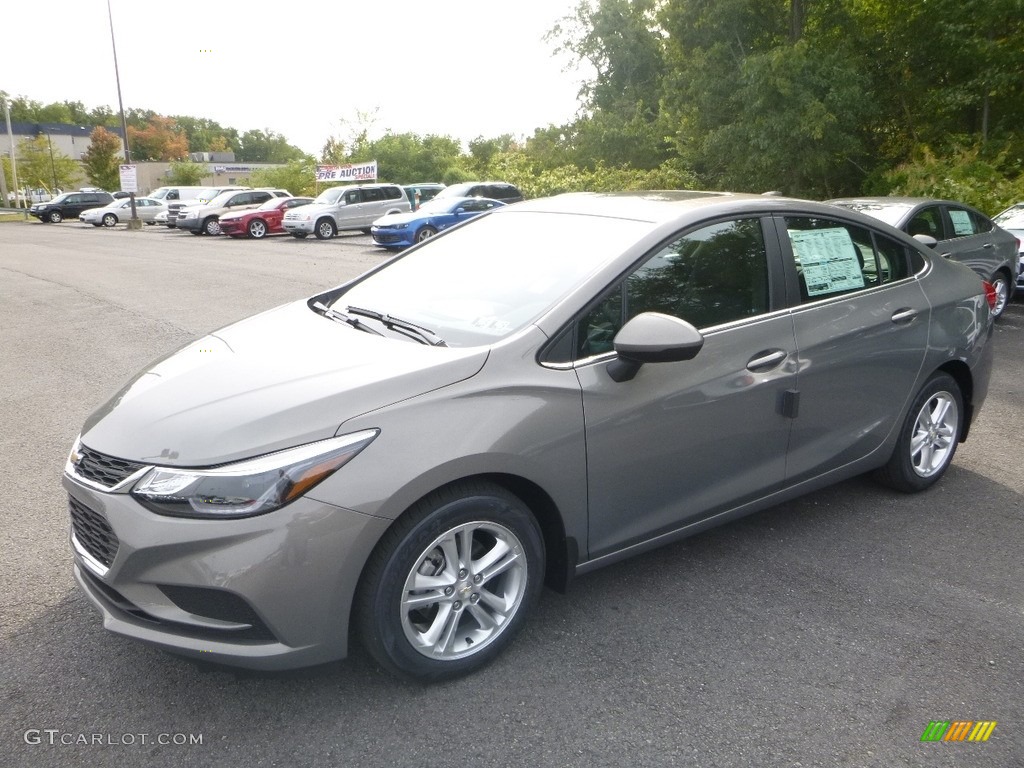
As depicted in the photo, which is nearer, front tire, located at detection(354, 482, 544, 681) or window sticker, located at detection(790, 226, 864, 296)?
front tire, located at detection(354, 482, 544, 681)

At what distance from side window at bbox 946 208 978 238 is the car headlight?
8.60m

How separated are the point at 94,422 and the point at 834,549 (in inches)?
126

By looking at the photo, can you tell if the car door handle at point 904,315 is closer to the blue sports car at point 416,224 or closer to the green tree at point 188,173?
the blue sports car at point 416,224

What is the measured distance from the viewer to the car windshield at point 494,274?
11.1 ft

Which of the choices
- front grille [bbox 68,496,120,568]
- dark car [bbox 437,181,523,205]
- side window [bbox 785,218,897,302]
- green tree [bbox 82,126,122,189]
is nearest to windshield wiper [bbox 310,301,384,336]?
front grille [bbox 68,496,120,568]

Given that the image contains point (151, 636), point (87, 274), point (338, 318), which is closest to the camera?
point (151, 636)

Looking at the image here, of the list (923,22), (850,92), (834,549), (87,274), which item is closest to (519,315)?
(834,549)

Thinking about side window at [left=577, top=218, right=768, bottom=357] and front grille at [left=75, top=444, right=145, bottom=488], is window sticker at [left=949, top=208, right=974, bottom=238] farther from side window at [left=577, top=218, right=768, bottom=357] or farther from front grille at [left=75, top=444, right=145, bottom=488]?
front grille at [left=75, top=444, right=145, bottom=488]

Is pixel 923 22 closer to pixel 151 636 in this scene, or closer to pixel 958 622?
pixel 958 622

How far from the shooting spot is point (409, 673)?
113 inches

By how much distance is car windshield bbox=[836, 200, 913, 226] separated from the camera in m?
8.34

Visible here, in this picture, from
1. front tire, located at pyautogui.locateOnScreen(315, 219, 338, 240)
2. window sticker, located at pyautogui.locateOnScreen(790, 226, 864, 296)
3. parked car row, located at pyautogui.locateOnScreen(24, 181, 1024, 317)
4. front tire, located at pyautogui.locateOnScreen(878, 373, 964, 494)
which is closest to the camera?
window sticker, located at pyautogui.locateOnScreen(790, 226, 864, 296)

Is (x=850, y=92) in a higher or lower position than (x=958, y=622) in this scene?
higher

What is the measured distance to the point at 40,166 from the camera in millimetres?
70625
